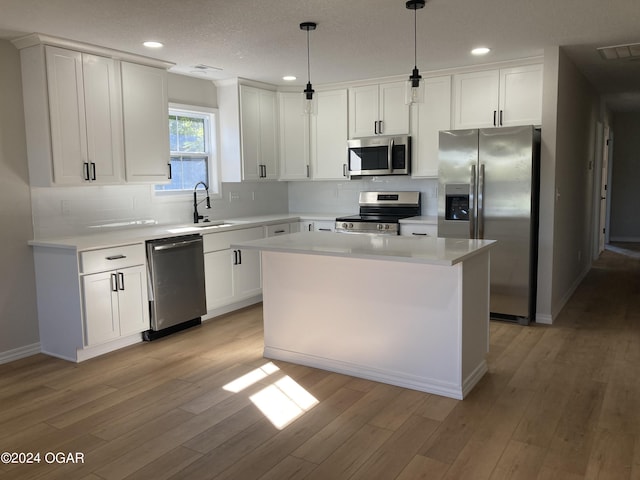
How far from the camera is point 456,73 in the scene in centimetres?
516

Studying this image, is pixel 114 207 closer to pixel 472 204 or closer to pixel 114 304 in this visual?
pixel 114 304

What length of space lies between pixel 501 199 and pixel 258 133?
2.74m

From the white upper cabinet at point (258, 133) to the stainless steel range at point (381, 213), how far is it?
107cm

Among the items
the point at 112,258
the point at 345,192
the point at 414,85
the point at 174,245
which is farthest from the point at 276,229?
the point at 414,85

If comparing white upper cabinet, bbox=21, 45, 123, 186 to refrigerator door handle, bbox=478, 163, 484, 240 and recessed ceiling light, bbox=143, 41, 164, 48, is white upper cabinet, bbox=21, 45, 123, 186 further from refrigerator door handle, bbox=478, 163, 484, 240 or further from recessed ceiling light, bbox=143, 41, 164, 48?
refrigerator door handle, bbox=478, 163, 484, 240

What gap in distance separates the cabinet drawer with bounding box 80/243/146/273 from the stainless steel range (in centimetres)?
227

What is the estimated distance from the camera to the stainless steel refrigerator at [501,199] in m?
4.51

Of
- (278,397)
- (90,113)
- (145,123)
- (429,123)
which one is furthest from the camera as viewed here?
(429,123)

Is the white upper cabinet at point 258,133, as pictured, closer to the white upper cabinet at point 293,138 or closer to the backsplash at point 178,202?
the white upper cabinet at point 293,138

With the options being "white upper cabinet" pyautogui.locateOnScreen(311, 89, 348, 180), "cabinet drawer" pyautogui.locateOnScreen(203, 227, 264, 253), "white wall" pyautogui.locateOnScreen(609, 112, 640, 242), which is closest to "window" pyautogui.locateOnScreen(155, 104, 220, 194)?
"cabinet drawer" pyautogui.locateOnScreen(203, 227, 264, 253)

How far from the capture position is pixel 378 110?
223 inches

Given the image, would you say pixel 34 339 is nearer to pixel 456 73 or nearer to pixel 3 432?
pixel 3 432

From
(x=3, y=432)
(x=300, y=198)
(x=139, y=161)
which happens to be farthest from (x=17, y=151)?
(x=300, y=198)

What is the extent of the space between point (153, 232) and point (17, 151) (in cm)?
119
